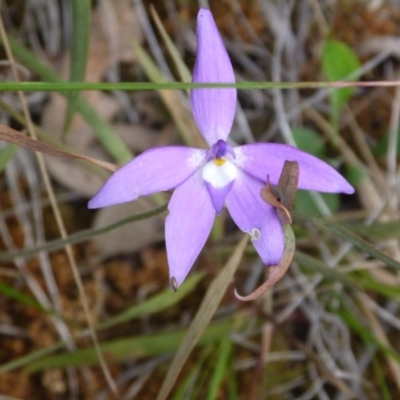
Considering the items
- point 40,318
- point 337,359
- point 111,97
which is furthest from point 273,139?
point 40,318

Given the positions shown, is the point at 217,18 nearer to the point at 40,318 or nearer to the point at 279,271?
the point at 40,318

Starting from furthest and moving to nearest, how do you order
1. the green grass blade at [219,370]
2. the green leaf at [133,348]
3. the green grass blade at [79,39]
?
the green leaf at [133,348], the green grass blade at [219,370], the green grass blade at [79,39]

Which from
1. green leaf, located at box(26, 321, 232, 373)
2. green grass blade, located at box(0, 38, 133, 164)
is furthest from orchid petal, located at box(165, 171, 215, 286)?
green leaf, located at box(26, 321, 232, 373)

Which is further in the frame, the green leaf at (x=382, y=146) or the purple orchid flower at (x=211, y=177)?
the green leaf at (x=382, y=146)

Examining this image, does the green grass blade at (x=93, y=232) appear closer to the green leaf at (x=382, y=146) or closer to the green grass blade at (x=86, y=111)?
the green grass blade at (x=86, y=111)

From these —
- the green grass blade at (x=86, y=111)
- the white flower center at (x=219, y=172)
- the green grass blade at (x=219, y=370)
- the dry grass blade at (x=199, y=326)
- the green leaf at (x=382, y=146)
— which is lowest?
the green grass blade at (x=219, y=370)

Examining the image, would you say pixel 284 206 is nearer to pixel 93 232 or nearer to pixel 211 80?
pixel 211 80

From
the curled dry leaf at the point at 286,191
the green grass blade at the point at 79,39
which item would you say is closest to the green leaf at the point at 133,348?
the green grass blade at the point at 79,39
